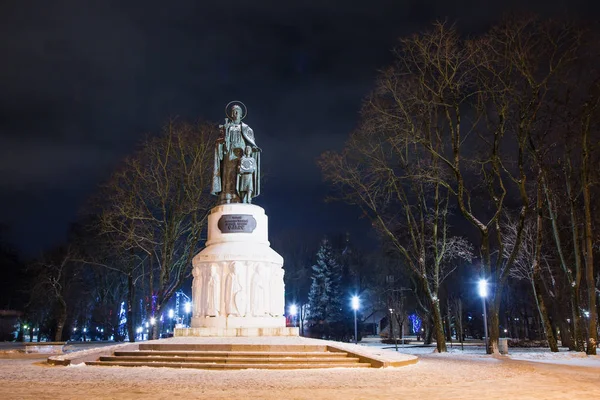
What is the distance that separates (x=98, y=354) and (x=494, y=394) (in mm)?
10451

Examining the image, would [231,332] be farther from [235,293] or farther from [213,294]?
[213,294]

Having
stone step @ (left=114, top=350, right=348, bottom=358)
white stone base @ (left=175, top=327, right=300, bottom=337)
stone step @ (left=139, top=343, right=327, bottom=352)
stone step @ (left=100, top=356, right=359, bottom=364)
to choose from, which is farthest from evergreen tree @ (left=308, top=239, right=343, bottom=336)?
stone step @ (left=100, top=356, right=359, bottom=364)

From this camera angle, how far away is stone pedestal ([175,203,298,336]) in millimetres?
16875

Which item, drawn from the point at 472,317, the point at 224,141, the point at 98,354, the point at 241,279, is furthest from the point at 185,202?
the point at 472,317

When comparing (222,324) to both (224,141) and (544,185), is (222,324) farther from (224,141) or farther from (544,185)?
(544,185)

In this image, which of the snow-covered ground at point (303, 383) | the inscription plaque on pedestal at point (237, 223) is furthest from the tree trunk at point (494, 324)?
the inscription plaque on pedestal at point (237, 223)

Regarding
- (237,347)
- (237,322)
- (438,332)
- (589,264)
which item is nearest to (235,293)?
(237,322)

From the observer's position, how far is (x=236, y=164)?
1981cm

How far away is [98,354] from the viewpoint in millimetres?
14664

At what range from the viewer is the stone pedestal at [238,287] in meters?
16.9

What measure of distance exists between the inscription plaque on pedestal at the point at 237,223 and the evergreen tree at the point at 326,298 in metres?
26.7

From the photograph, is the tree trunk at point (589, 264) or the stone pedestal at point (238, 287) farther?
the tree trunk at point (589, 264)

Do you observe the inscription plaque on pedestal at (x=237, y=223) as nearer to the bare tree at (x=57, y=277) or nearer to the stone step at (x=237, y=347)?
the stone step at (x=237, y=347)

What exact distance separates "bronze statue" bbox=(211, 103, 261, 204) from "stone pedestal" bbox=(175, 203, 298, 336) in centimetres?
149
